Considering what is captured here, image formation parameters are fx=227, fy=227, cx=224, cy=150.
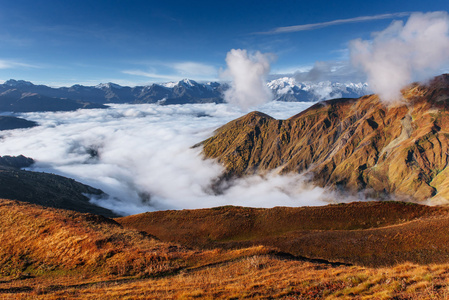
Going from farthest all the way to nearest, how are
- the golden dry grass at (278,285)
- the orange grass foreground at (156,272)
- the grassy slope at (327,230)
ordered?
1. the grassy slope at (327,230)
2. the orange grass foreground at (156,272)
3. the golden dry grass at (278,285)

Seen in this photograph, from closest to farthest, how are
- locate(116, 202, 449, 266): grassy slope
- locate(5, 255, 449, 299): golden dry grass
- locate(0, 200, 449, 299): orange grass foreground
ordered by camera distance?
locate(5, 255, 449, 299): golden dry grass
locate(0, 200, 449, 299): orange grass foreground
locate(116, 202, 449, 266): grassy slope

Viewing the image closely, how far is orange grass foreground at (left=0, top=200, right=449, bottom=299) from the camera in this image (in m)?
13.7

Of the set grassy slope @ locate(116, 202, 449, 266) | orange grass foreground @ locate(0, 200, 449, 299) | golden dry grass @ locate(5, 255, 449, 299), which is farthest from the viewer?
grassy slope @ locate(116, 202, 449, 266)

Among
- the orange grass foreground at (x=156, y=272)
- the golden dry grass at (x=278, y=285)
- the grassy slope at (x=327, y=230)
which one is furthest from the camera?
the grassy slope at (x=327, y=230)

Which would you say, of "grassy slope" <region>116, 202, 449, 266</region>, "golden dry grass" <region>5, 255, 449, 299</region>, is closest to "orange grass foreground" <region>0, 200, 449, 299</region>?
"golden dry grass" <region>5, 255, 449, 299</region>

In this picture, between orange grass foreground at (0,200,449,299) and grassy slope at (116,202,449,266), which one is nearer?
orange grass foreground at (0,200,449,299)

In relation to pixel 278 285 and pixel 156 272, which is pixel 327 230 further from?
pixel 156 272

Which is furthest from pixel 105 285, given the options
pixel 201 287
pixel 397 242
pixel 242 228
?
pixel 397 242

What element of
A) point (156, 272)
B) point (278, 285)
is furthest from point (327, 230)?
point (156, 272)

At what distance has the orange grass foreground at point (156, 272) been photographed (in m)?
13.7

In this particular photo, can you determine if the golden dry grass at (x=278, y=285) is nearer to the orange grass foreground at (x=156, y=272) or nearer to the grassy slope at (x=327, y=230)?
the orange grass foreground at (x=156, y=272)

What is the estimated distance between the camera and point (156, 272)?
20.5 meters

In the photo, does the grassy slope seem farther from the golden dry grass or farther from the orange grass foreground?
the golden dry grass

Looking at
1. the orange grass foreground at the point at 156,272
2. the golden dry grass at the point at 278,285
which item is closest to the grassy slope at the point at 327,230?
the orange grass foreground at the point at 156,272
